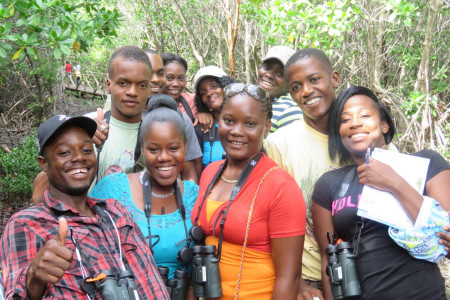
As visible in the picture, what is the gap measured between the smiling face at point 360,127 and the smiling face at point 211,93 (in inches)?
80.6

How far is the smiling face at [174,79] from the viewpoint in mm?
4820

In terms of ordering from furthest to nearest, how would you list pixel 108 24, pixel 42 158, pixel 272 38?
pixel 272 38, pixel 108 24, pixel 42 158

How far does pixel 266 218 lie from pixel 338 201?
21.4 inches

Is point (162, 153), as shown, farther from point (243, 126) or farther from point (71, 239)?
point (71, 239)

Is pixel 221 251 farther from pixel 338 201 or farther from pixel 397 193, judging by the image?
pixel 397 193

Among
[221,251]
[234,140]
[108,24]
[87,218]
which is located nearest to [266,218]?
[221,251]

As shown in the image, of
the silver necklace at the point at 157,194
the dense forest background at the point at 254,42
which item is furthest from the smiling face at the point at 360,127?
the dense forest background at the point at 254,42

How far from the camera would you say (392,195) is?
7.88 feet

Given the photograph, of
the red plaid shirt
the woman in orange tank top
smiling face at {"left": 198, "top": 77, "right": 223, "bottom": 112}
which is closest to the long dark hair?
the woman in orange tank top

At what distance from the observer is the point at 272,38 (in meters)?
8.05

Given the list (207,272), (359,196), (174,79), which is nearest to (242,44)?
(174,79)

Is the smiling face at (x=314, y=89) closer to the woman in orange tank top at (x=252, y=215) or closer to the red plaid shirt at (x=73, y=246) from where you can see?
the woman in orange tank top at (x=252, y=215)

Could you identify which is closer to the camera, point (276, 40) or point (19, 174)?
point (19, 174)

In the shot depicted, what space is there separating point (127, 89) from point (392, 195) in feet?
7.42
